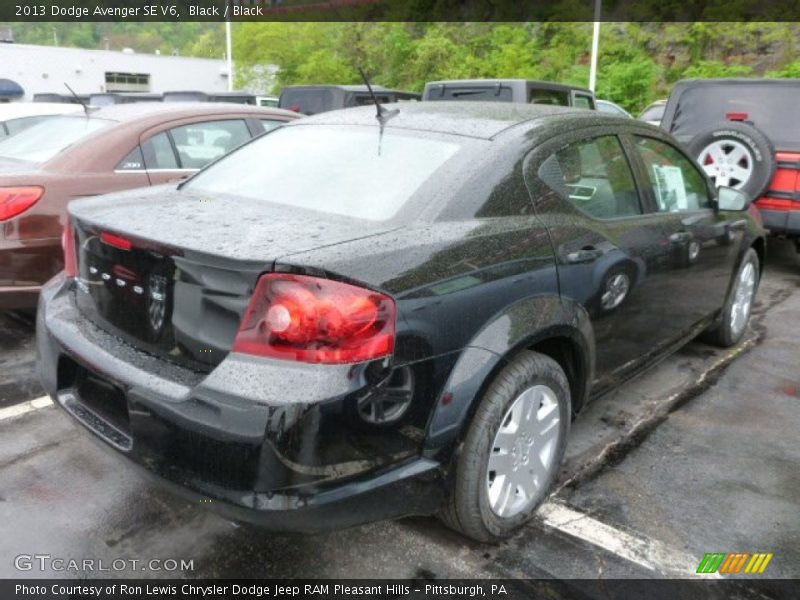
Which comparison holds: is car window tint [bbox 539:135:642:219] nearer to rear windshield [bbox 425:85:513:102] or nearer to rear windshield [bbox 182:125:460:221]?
rear windshield [bbox 182:125:460:221]

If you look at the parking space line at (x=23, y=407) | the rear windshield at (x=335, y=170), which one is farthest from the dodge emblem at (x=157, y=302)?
the parking space line at (x=23, y=407)

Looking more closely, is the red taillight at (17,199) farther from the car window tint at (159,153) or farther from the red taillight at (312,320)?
the red taillight at (312,320)

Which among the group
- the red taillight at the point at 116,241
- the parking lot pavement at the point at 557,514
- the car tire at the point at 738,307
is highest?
the red taillight at the point at 116,241

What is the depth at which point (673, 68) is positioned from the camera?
27109mm

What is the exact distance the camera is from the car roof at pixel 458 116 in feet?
9.45

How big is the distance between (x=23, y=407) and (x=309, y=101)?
918cm

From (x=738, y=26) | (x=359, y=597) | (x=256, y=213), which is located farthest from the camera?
(x=738, y=26)

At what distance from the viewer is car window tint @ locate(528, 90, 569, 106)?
359 inches

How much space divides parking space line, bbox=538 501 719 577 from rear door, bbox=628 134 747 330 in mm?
1336

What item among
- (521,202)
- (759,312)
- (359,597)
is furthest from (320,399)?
(759,312)

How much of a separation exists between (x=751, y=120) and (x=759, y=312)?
220cm

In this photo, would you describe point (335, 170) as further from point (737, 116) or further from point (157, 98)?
point (157, 98)

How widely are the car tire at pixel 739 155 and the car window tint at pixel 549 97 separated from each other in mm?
3217

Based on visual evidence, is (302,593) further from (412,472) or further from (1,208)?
(1,208)
